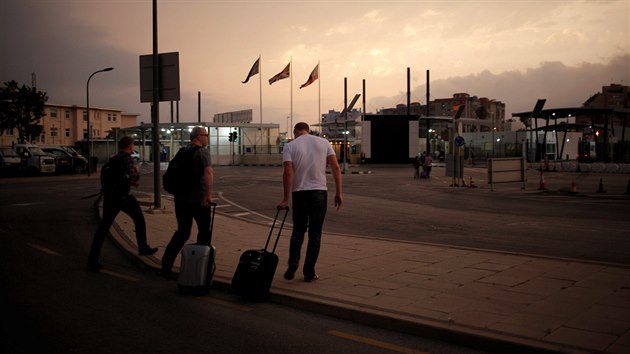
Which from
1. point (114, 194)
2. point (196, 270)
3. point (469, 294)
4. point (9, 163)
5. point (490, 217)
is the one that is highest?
point (9, 163)

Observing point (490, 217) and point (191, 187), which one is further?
point (490, 217)

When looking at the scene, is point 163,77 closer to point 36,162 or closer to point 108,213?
point 108,213

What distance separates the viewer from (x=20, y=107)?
191 feet

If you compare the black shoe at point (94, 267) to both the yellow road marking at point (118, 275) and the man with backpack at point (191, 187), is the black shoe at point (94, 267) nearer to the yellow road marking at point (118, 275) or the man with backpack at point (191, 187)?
the yellow road marking at point (118, 275)

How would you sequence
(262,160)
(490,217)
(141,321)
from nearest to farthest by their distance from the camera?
1. (141,321)
2. (490,217)
3. (262,160)

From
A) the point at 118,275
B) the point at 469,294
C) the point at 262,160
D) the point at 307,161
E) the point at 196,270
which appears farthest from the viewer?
the point at 262,160

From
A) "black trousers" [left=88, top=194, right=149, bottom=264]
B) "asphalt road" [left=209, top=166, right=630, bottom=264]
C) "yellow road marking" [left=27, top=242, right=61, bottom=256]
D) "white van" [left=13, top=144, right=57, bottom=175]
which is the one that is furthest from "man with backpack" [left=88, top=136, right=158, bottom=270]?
"white van" [left=13, top=144, right=57, bottom=175]

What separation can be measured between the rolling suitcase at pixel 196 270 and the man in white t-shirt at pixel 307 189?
37.0 inches

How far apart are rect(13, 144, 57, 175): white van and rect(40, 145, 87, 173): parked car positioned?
0.70 meters

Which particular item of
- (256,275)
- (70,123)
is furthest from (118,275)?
(70,123)

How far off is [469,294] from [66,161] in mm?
34569

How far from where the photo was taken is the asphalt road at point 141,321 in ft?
14.1

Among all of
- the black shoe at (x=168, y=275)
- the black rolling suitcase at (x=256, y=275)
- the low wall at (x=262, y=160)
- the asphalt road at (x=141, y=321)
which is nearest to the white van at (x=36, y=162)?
the low wall at (x=262, y=160)

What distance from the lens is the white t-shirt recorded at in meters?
6.00
